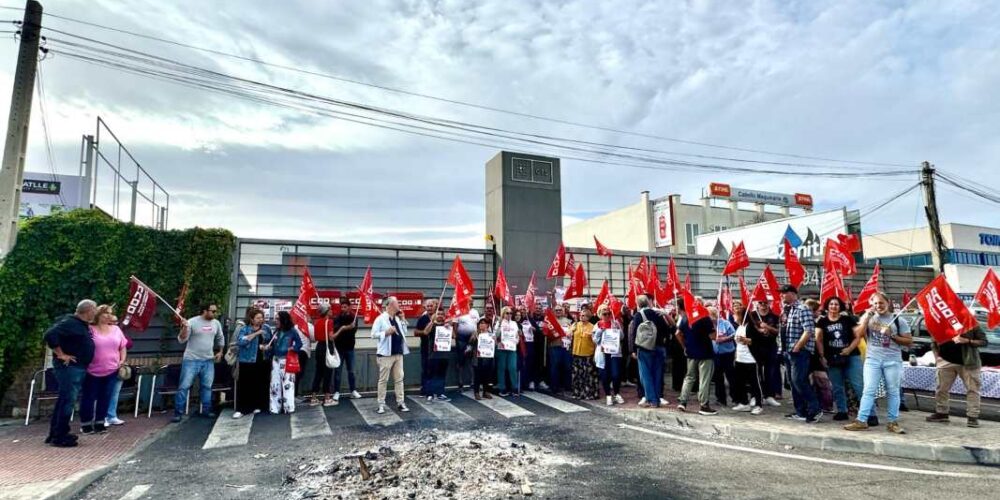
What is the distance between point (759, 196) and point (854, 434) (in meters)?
50.3

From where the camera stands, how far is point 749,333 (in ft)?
29.8

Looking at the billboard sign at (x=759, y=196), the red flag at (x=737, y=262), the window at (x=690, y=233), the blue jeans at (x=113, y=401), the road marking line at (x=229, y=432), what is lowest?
the road marking line at (x=229, y=432)

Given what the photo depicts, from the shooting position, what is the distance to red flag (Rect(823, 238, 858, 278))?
1115 centimetres

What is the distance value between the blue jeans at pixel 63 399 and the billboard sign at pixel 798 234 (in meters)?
25.6

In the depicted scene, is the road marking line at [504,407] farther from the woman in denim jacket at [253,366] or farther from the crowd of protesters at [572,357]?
the woman in denim jacket at [253,366]

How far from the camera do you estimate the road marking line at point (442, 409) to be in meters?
8.57

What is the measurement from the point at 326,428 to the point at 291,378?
1812mm

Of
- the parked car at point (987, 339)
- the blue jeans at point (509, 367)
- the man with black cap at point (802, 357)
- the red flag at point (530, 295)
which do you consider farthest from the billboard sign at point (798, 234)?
the man with black cap at point (802, 357)

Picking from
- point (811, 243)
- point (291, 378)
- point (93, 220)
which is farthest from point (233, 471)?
point (811, 243)

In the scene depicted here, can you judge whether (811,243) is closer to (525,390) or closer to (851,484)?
(525,390)

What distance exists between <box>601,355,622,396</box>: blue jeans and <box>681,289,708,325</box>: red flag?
5.22 ft

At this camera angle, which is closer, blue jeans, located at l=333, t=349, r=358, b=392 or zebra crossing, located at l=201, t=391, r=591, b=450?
zebra crossing, located at l=201, t=391, r=591, b=450

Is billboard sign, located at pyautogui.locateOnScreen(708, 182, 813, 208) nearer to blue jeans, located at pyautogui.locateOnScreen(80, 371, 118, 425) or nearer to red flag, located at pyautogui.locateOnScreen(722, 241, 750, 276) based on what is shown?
red flag, located at pyautogui.locateOnScreen(722, 241, 750, 276)

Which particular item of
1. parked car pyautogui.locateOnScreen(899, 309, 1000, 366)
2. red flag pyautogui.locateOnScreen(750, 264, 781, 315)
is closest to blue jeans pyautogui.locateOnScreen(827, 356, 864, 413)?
parked car pyautogui.locateOnScreen(899, 309, 1000, 366)
